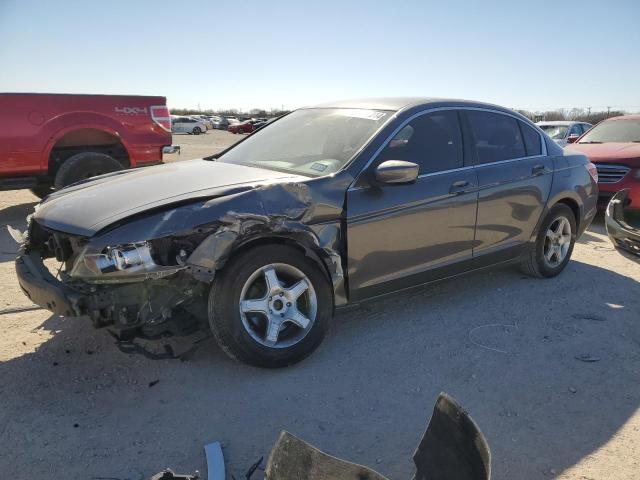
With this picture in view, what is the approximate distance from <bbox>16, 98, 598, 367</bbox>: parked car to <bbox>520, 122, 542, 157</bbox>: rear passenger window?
0.23ft

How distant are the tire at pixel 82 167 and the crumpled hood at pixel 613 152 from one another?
678 cm

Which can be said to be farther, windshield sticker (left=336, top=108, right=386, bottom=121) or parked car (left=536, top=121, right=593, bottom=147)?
parked car (left=536, top=121, right=593, bottom=147)

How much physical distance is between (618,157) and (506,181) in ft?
15.5

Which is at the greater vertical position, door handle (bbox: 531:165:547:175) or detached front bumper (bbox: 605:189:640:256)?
door handle (bbox: 531:165:547:175)

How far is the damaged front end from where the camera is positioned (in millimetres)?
2980

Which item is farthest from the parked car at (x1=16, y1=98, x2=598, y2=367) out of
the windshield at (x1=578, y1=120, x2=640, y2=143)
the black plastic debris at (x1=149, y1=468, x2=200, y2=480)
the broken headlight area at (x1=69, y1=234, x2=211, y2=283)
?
the windshield at (x1=578, y1=120, x2=640, y2=143)

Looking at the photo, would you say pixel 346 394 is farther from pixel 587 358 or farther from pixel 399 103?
pixel 399 103

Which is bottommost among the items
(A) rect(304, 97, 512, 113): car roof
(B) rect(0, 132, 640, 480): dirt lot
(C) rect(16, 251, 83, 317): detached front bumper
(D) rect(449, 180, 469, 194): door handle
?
(B) rect(0, 132, 640, 480): dirt lot

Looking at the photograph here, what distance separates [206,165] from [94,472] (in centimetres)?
246

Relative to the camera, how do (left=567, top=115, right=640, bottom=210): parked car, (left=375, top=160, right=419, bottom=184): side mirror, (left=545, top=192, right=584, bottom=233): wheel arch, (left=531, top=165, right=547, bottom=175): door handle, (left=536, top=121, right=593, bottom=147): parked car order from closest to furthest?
(left=375, top=160, right=419, bottom=184): side mirror, (left=531, top=165, right=547, bottom=175): door handle, (left=545, top=192, right=584, bottom=233): wheel arch, (left=567, top=115, right=640, bottom=210): parked car, (left=536, top=121, right=593, bottom=147): parked car

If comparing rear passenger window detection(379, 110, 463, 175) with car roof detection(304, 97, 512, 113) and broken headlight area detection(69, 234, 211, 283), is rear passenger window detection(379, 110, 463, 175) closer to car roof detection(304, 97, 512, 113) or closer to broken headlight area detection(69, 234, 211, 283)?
car roof detection(304, 97, 512, 113)

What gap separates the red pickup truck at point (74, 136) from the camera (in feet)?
23.6

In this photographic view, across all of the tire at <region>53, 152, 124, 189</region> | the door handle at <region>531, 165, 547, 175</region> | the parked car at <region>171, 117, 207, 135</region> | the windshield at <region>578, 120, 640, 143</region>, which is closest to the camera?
the door handle at <region>531, 165, 547, 175</region>

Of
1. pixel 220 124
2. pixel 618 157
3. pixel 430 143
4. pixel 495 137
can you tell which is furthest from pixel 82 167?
pixel 220 124
